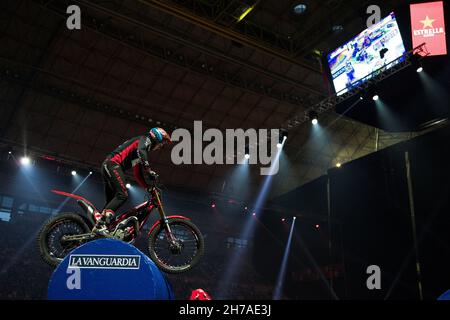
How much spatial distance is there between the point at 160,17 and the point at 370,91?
969 centimetres

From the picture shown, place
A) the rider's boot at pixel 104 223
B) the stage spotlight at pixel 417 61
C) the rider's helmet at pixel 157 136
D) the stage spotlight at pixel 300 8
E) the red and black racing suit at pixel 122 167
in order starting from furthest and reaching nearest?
1. the stage spotlight at pixel 300 8
2. the stage spotlight at pixel 417 61
3. the rider's helmet at pixel 157 136
4. the red and black racing suit at pixel 122 167
5. the rider's boot at pixel 104 223

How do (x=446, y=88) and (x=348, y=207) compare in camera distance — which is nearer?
(x=446, y=88)

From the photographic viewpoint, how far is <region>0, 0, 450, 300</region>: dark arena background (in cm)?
1741

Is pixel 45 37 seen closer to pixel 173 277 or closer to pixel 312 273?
pixel 173 277

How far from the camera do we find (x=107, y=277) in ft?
9.72

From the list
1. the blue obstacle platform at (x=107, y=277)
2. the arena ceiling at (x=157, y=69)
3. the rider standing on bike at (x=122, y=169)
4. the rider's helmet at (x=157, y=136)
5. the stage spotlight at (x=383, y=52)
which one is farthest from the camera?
the arena ceiling at (x=157, y=69)

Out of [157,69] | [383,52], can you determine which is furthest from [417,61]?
[157,69]

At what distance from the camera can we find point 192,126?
2536cm

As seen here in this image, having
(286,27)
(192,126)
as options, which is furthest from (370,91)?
(192,126)

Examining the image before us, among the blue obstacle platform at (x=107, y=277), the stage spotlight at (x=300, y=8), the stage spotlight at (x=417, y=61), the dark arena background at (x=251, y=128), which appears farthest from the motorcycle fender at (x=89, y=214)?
the stage spotlight at (x=300, y=8)

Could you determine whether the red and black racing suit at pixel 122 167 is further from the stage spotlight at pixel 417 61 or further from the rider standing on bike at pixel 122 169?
the stage spotlight at pixel 417 61

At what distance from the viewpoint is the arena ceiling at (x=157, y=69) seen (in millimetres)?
18750

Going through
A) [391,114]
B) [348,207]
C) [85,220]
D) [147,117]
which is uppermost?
[147,117]

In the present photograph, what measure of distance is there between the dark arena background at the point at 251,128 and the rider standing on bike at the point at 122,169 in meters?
11.4
